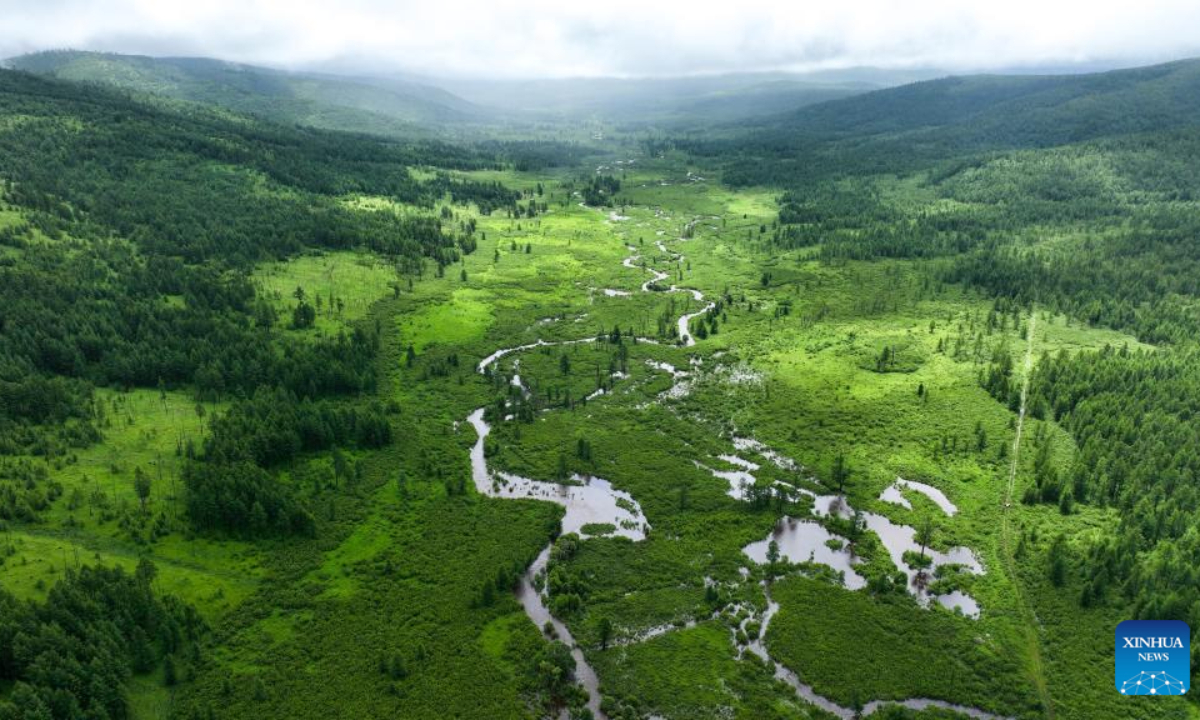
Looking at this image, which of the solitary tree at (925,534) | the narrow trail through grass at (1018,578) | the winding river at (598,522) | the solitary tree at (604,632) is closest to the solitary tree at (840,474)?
the winding river at (598,522)

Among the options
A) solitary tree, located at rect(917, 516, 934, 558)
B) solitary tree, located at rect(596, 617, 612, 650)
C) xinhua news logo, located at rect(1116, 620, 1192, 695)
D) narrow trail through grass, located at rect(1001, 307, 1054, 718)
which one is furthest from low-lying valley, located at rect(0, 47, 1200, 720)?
xinhua news logo, located at rect(1116, 620, 1192, 695)

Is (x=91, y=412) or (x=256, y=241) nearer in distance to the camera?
(x=91, y=412)

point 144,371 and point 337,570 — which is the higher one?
point 144,371

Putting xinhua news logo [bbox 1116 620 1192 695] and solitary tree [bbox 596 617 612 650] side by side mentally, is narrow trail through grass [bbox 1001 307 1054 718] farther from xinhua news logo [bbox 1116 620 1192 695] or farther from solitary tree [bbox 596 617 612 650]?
solitary tree [bbox 596 617 612 650]

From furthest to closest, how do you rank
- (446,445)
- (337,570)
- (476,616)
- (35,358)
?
1. (35,358)
2. (446,445)
3. (337,570)
4. (476,616)

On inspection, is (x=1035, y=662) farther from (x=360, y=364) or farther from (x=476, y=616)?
(x=360, y=364)

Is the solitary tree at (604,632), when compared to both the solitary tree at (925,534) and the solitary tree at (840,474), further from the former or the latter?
the solitary tree at (840,474)

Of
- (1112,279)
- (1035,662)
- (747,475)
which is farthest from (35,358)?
(1112,279)
